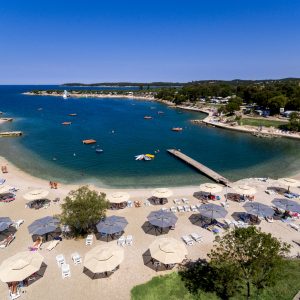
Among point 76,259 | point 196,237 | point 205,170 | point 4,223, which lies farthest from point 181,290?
point 205,170

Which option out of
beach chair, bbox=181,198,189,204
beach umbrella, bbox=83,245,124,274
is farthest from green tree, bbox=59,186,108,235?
beach chair, bbox=181,198,189,204

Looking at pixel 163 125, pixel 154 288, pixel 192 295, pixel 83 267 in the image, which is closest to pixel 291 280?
pixel 192 295

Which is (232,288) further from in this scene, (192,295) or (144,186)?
(144,186)

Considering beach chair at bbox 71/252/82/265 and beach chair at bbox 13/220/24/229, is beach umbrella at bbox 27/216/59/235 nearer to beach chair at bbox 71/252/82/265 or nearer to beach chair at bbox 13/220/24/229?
beach chair at bbox 13/220/24/229

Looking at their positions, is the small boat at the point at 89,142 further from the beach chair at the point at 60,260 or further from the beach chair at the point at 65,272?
the beach chair at the point at 65,272

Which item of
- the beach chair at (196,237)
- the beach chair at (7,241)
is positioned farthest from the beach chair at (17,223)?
the beach chair at (196,237)

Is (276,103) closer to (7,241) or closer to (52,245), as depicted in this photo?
(52,245)
